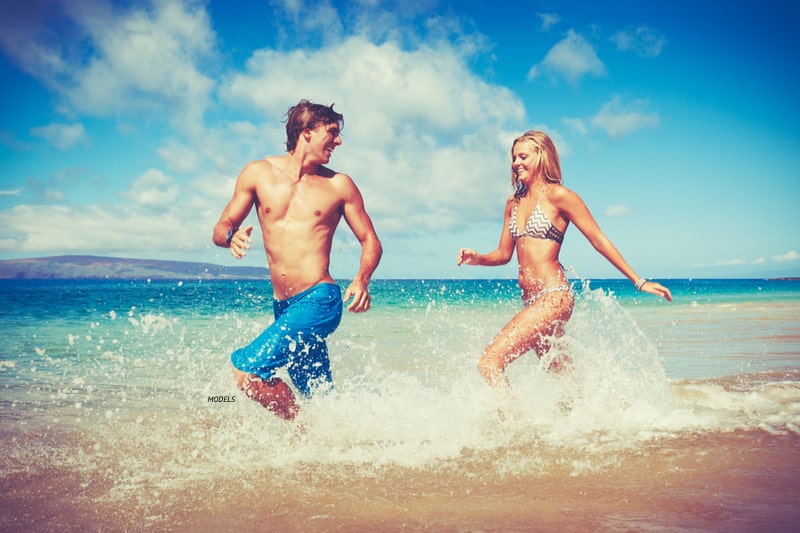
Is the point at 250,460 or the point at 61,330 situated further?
the point at 61,330

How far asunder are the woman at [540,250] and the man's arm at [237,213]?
2003 mm

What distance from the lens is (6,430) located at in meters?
4.38

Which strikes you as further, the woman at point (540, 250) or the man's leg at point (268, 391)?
the woman at point (540, 250)

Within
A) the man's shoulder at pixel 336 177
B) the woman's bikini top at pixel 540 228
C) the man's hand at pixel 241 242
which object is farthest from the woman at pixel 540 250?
the man's hand at pixel 241 242

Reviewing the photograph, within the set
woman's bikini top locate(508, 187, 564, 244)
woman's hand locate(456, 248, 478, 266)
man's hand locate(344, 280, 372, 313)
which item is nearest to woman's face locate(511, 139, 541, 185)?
woman's bikini top locate(508, 187, 564, 244)

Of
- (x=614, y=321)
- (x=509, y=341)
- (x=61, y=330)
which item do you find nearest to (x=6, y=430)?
(x=509, y=341)

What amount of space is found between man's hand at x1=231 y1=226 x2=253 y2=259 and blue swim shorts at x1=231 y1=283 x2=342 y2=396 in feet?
1.70

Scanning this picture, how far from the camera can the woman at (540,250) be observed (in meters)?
4.03

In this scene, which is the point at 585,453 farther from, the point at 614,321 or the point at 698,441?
the point at 614,321

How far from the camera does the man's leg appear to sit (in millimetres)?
3689

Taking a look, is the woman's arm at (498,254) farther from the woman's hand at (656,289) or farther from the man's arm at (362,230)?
the woman's hand at (656,289)

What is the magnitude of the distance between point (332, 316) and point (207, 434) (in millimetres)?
1462

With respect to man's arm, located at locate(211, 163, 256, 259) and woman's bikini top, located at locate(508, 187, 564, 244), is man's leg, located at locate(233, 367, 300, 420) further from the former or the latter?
woman's bikini top, located at locate(508, 187, 564, 244)

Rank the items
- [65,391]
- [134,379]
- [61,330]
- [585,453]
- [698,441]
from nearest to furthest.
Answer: [585,453], [698,441], [65,391], [134,379], [61,330]
